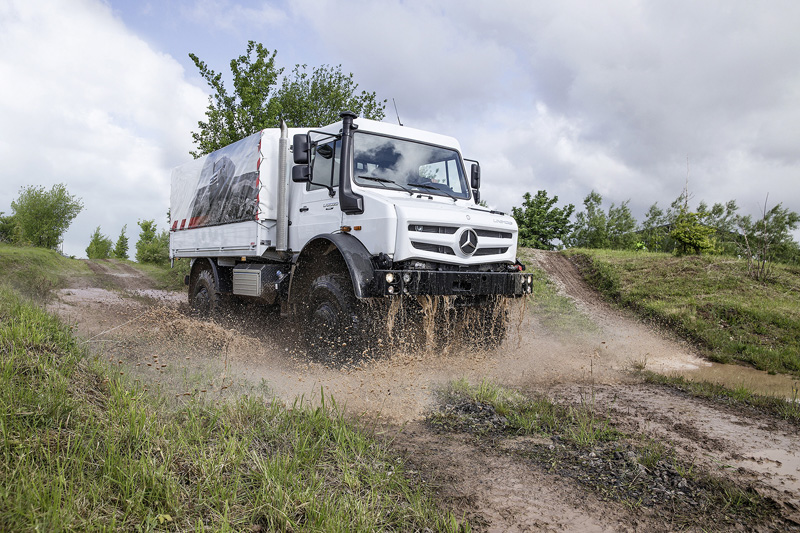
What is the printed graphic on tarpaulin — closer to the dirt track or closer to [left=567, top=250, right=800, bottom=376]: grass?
the dirt track

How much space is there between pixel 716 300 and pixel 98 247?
58133mm

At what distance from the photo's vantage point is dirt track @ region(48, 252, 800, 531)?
3207 millimetres

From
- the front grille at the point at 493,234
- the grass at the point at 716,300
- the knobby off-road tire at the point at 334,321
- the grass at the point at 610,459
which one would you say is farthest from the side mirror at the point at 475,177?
the grass at the point at 716,300

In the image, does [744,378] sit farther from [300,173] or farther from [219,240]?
[219,240]

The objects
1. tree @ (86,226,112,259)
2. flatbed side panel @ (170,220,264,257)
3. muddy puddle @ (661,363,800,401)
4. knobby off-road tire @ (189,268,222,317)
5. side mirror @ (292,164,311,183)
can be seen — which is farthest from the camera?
tree @ (86,226,112,259)

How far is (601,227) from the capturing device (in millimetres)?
38031

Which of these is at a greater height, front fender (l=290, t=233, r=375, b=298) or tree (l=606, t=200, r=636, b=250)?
tree (l=606, t=200, r=636, b=250)

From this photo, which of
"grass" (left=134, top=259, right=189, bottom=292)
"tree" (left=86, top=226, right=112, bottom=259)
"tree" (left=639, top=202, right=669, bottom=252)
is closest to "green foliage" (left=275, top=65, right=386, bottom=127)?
"grass" (left=134, top=259, right=189, bottom=292)

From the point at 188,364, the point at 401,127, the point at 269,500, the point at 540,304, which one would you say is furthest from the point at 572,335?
the point at 269,500

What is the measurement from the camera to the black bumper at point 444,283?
5.68 metres

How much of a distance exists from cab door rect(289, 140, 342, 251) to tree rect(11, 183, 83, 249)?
4583cm

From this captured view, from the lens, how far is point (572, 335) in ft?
34.3

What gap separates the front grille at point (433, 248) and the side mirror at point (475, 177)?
2.14 meters

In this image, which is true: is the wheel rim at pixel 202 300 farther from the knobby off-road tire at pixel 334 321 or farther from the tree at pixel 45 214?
the tree at pixel 45 214
